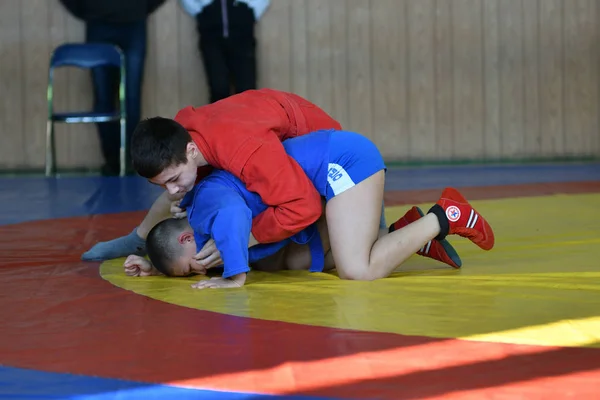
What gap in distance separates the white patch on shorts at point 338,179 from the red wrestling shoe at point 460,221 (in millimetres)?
281

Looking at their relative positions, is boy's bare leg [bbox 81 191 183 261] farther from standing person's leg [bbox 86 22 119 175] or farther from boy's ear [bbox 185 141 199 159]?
standing person's leg [bbox 86 22 119 175]

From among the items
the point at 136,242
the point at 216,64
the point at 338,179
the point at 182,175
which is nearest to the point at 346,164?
the point at 338,179

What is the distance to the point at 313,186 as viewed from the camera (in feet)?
8.37

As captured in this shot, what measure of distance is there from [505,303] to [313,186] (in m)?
0.70

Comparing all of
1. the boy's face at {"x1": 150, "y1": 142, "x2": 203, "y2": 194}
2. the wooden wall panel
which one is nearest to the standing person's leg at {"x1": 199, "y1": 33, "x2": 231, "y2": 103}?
the wooden wall panel

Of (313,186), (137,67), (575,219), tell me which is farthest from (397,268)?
(137,67)

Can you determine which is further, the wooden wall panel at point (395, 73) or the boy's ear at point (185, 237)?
the wooden wall panel at point (395, 73)

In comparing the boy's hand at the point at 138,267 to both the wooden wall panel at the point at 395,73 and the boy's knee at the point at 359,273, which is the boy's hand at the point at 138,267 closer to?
the boy's knee at the point at 359,273

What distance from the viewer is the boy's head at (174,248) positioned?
8.39 feet

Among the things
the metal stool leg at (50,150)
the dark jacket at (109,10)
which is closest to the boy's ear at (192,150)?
the metal stool leg at (50,150)

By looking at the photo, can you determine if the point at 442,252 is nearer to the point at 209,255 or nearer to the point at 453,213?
the point at 453,213

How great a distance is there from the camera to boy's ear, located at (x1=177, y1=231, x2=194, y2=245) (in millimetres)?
2561

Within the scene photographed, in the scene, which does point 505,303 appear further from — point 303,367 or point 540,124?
point 540,124

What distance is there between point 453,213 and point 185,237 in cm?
79
